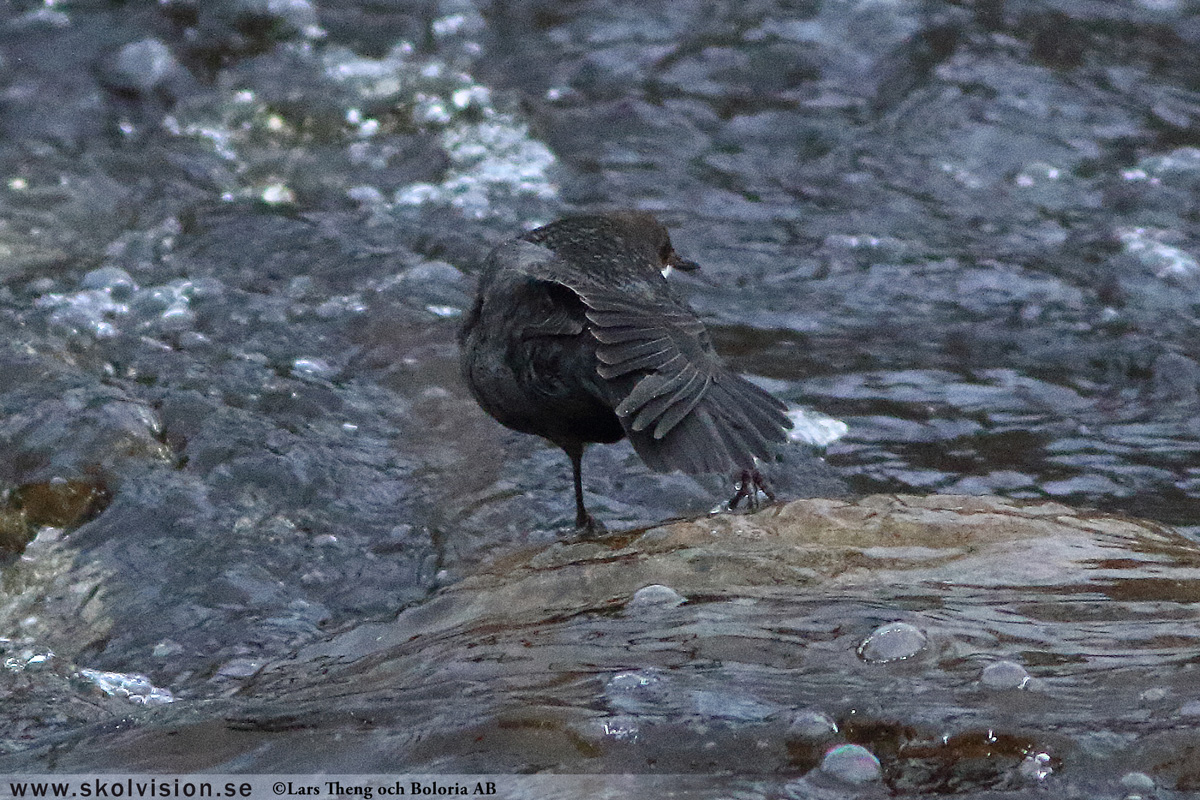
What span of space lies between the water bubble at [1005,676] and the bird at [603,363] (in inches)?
38.8

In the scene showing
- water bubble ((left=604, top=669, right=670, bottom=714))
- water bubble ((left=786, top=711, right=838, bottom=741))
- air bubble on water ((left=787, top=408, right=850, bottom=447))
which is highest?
water bubble ((left=786, top=711, right=838, bottom=741))

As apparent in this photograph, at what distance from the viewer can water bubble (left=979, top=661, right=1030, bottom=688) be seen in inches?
111

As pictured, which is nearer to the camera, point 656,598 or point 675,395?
point 656,598

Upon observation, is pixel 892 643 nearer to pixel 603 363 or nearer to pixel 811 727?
pixel 811 727

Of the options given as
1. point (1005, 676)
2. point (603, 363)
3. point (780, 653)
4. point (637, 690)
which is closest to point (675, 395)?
point (603, 363)

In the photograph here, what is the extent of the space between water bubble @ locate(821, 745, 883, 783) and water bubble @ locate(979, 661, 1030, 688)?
37 cm

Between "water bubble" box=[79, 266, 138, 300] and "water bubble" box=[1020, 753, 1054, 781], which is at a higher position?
"water bubble" box=[1020, 753, 1054, 781]

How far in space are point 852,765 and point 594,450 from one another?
3158 millimetres

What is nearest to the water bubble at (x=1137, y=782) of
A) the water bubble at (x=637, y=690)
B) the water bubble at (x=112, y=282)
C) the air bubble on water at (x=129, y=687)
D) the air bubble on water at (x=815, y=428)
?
the water bubble at (x=637, y=690)

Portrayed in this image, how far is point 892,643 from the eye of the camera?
300 cm

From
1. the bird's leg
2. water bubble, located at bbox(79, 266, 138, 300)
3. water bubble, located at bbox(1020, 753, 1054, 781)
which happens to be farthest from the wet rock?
water bubble, located at bbox(79, 266, 138, 300)

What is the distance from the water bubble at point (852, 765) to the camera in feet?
8.30

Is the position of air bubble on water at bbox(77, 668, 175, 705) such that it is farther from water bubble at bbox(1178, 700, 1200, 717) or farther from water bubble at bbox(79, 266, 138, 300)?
water bubble at bbox(79, 266, 138, 300)

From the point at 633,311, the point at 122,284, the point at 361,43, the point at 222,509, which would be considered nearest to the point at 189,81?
the point at 361,43
